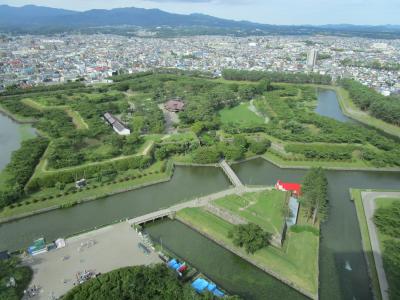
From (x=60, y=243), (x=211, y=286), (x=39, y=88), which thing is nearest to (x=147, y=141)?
(x=60, y=243)

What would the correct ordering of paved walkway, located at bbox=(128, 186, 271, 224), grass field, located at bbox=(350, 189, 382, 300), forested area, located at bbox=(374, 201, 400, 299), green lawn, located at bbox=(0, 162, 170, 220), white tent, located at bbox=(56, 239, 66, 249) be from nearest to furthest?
forested area, located at bbox=(374, 201, 400, 299), grass field, located at bbox=(350, 189, 382, 300), white tent, located at bbox=(56, 239, 66, 249), paved walkway, located at bbox=(128, 186, 271, 224), green lawn, located at bbox=(0, 162, 170, 220)

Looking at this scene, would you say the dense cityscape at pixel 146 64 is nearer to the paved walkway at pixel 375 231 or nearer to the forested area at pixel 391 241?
the paved walkway at pixel 375 231

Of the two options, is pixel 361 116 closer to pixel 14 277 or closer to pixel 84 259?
pixel 84 259

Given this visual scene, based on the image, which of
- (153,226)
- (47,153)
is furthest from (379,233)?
(47,153)

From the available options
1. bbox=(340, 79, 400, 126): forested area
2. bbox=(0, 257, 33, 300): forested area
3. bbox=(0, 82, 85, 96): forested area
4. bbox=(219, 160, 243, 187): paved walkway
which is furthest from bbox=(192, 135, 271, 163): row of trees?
bbox=(0, 82, 85, 96): forested area

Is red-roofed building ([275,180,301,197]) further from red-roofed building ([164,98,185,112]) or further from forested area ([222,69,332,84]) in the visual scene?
forested area ([222,69,332,84])

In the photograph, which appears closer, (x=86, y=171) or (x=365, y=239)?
(x=365, y=239)
